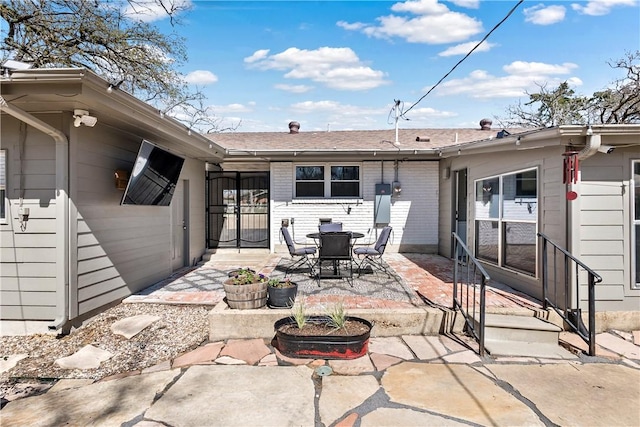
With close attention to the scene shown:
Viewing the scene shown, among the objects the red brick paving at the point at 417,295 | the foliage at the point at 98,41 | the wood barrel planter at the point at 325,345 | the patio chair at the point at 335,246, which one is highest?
the foliage at the point at 98,41

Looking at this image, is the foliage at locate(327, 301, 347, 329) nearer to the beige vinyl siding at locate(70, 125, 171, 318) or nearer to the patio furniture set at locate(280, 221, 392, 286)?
the patio furniture set at locate(280, 221, 392, 286)

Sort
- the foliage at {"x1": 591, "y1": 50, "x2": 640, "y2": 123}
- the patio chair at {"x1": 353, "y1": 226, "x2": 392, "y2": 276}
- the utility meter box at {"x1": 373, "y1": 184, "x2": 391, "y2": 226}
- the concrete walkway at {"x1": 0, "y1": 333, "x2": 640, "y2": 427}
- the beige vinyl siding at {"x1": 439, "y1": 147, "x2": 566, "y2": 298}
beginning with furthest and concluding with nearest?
the foliage at {"x1": 591, "y1": 50, "x2": 640, "y2": 123}, the utility meter box at {"x1": 373, "y1": 184, "x2": 391, "y2": 226}, the patio chair at {"x1": 353, "y1": 226, "x2": 392, "y2": 276}, the beige vinyl siding at {"x1": 439, "y1": 147, "x2": 566, "y2": 298}, the concrete walkway at {"x1": 0, "y1": 333, "x2": 640, "y2": 427}

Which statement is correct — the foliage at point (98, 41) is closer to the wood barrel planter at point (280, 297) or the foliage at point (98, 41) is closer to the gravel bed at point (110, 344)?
the gravel bed at point (110, 344)

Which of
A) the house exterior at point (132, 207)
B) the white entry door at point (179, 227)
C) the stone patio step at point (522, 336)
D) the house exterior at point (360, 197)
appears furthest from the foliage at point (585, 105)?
the white entry door at point (179, 227)

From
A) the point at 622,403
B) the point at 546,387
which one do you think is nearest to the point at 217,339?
the point at 546,387

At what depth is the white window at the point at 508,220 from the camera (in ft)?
16.4

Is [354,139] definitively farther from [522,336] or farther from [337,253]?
[522,336]

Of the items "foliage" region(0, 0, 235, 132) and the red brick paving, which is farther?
"foliage" region(0, 0, 235, 132)

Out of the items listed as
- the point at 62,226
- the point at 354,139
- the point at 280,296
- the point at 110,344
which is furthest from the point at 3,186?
the point at 354,139

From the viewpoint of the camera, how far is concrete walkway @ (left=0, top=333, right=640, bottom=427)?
2.49m

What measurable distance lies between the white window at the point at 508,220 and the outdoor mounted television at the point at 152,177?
17.9 ft

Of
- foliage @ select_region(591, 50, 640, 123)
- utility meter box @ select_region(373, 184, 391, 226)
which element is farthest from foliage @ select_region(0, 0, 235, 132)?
foliage @ select_region(591, 50, 640, 123)

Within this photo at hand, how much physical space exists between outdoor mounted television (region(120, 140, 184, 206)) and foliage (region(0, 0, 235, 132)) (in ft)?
12.5

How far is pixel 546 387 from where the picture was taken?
295 cm
